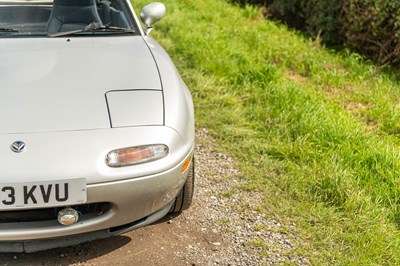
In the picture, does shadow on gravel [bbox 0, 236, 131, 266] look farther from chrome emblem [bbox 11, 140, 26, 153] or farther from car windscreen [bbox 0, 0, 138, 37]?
car windscreen [bbox 0, 0, 138, 37]

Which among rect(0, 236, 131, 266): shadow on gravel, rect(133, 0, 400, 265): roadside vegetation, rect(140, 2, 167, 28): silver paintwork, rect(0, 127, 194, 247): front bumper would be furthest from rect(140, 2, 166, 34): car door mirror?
rect(0, 236, 131, 266): shadow on gravel

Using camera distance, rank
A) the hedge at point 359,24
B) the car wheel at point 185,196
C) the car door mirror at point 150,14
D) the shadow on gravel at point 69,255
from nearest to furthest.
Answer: the shadow on gravel at point 69,255 → the car wheel at point 185,196 → the car door mirror at point 150,14 → the hedge at point 359,24

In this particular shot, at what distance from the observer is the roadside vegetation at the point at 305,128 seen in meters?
2.99

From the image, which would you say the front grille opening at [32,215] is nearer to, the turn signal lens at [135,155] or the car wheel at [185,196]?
the turn signal lens at [135,155]

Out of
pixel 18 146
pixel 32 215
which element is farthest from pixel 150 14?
pixel 32 215

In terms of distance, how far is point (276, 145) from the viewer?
396 cm

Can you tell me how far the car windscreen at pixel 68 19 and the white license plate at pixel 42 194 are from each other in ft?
4.59

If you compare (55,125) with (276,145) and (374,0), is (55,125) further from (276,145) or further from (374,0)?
(374,0)

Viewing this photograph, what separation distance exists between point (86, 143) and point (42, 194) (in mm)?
299

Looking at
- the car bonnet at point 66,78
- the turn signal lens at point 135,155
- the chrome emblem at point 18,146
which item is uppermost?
the car bonnet at point 66,78

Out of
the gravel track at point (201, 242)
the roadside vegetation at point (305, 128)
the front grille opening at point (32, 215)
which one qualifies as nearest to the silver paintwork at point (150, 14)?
the roadside vegetation at point (305, 128)

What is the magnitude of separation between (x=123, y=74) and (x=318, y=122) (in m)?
1.88

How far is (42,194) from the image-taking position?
2.21m

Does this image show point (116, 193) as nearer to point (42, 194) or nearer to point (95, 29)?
point (42, 194)
